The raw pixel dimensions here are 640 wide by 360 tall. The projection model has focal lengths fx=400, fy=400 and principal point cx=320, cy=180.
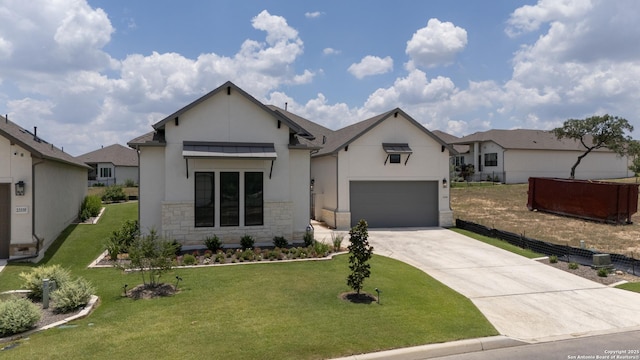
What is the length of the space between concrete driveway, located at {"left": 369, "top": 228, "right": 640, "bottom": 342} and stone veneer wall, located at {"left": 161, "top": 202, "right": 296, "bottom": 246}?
3.84m

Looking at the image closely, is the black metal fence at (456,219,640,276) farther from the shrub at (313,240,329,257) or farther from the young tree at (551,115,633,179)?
the young tree at (551,115,633,179)

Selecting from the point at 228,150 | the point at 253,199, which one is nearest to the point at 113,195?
the point at 253,199

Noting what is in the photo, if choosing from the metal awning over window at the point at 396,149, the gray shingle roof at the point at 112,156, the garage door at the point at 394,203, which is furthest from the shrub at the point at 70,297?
the gray shingle roof at the point at 112,156

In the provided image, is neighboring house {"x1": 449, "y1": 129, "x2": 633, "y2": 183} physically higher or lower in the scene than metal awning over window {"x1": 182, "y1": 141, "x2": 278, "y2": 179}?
higher

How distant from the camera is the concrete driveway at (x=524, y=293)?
27.2 feet

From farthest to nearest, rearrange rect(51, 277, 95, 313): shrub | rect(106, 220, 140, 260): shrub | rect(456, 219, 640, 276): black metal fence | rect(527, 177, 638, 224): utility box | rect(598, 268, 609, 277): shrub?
rect(527, 177, 638, 224): utility box
rect(106, 220, 140, 260): shrub
rect(456, 219, 640, 276): black metal fence
rect(598, 268, 609, 277): shrub
rect(51, 277, 95, 313): shrub

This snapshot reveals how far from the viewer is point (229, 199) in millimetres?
15648

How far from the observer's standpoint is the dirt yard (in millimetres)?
16359

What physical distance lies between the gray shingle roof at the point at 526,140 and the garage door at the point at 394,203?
2395cm

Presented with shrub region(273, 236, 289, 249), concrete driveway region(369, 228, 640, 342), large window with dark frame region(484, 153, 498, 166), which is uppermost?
large window with dark frame region(484, 153, 498, 166)

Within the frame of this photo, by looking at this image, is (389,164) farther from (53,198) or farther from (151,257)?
(53,198)

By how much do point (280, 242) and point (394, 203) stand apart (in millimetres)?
8484

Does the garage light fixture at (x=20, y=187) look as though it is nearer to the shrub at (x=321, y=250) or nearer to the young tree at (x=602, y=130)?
the shrub at (x=321, y=250)

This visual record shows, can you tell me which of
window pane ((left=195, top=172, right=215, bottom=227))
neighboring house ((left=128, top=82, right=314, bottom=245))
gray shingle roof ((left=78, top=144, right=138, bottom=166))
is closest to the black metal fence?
neighboring house ((left=128, top=82, right=314, bottom=245))
